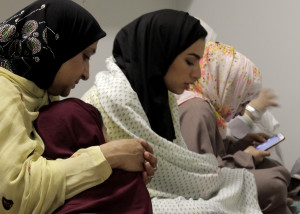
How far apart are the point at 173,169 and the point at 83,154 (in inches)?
20.7

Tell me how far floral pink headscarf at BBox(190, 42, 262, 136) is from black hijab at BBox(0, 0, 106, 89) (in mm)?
929

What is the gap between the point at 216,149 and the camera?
1.81 metres

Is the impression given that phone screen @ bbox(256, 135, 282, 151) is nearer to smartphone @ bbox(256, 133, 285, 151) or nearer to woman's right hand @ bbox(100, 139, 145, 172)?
smartphone @ bbox(256, 133, 285, 151)

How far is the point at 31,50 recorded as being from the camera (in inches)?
42.5

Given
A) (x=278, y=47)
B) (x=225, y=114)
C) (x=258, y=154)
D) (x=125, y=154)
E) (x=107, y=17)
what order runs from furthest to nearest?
(x=107, y=17)
(x=278, y=47)
(x=225, y=114)
(x=258, y=154)
(x=125, y=154)

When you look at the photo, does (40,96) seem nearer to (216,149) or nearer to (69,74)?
(69,74)

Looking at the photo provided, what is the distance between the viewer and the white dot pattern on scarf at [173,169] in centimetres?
129

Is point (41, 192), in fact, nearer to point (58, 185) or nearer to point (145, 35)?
point (58, 185)

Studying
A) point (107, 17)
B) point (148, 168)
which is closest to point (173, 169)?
point (148, 168)

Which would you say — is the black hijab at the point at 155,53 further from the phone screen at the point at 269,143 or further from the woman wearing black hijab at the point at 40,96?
the phone screen at the point at 269,143

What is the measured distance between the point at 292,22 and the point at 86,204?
6.66 ft

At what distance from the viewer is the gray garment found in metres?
1.64

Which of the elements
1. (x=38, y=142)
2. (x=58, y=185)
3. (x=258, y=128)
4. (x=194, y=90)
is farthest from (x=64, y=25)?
(x=258, y=128)

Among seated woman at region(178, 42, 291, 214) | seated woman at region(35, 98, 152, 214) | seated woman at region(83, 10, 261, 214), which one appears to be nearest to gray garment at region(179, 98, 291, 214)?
seated woman at region(178, 42, 291, 214)
